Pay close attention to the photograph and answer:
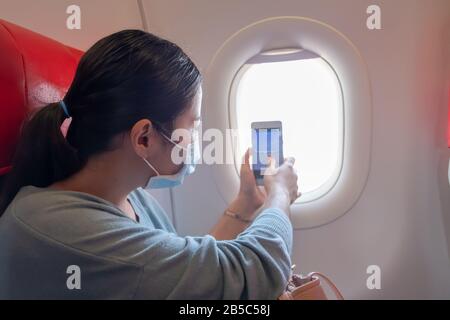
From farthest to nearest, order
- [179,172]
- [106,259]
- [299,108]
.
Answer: [299,108] → [179,172] → [106,259]

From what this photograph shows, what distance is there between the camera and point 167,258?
0.59m

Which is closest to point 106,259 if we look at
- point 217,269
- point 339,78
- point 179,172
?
point 217,269

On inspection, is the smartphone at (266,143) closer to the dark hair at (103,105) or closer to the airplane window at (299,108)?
the airplane window at (299,108)

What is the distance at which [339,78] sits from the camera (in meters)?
1.16

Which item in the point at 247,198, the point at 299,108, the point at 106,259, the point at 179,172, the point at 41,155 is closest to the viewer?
the point at 106,259

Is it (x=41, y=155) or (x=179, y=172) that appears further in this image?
(x=179, y=172)

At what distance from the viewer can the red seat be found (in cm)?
65

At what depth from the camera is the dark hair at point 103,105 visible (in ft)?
2.11

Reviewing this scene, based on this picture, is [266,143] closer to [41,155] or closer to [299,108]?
[299,108]

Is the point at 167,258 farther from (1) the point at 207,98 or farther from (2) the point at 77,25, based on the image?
(2) the point at 77,25

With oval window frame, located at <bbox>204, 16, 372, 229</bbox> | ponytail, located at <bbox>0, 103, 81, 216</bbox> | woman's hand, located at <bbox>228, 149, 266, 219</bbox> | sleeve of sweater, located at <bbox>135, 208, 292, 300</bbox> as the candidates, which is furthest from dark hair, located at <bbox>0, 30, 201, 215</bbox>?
oval window frame, located at <bbox>204, 16, 372, 229</bbox>

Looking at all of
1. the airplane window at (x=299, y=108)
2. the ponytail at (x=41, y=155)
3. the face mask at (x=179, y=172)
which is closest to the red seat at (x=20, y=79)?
the ponytail at (x=41, y=155)

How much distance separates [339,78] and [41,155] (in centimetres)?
87

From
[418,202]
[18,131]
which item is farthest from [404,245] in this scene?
[18,131]
